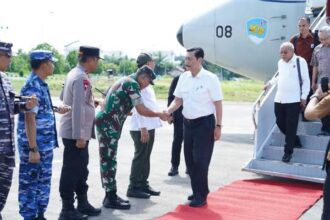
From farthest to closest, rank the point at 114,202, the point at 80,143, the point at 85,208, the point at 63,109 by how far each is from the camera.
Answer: the point at 114,202, the point at 85,208, the point at 80,143, the point at 63,109

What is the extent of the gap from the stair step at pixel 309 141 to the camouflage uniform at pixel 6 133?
4.51 m

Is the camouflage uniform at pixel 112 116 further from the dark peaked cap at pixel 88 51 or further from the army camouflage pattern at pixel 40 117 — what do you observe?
the army camouflage pattern at pixel 40 117

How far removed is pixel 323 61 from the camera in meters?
7.33

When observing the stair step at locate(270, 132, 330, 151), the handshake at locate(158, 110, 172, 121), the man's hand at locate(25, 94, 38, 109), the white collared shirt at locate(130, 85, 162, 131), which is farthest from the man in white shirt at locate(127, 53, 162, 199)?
the stair step at locate(270, 132, 330, 151)

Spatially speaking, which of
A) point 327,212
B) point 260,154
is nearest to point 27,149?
point 327,212

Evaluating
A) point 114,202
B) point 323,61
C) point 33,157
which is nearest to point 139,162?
point 114,202

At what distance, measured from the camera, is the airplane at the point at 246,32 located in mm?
10562

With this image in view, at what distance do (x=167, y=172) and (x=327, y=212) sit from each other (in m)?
4.21

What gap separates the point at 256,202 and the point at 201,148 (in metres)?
1.00

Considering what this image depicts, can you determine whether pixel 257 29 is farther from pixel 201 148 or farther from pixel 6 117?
pixel 6 117

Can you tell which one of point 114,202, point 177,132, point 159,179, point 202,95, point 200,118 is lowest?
point 159,179

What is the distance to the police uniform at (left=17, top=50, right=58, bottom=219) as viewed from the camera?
186 inches

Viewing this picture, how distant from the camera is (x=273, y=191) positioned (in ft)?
21.6

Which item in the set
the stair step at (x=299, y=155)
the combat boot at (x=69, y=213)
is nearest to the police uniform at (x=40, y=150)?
the combat boot at (x=69, y=213)
